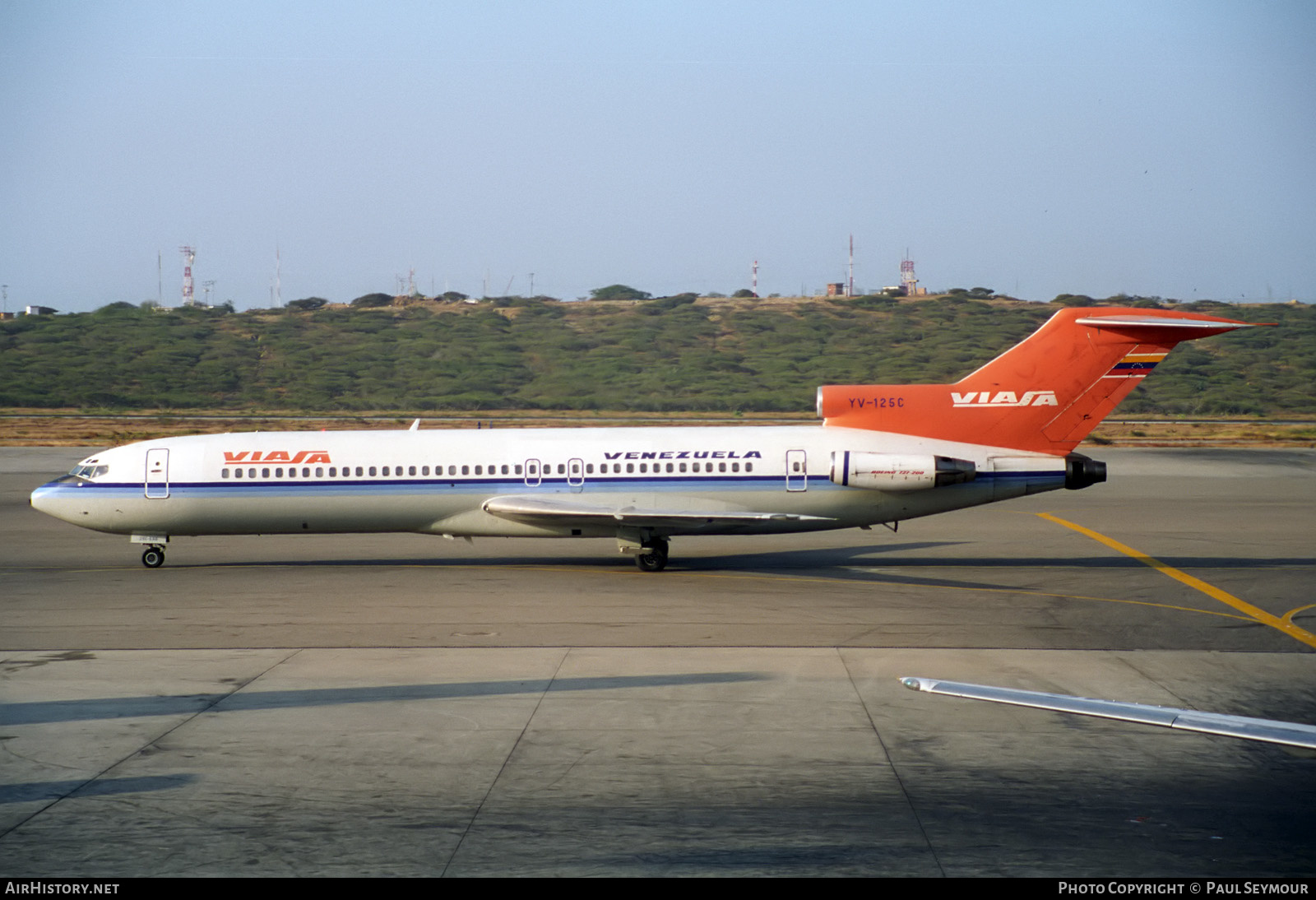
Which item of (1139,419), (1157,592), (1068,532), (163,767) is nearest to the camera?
(163,767)

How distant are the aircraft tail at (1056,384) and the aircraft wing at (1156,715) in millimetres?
13777

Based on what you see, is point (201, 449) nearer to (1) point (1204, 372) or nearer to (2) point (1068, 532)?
(2) point (1068, 532)

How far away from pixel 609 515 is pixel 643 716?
912 cm

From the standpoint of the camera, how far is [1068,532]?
28.5m

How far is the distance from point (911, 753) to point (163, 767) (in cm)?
750

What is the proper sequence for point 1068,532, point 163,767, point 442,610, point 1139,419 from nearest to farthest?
point 163,767, point 442,610, point 1068,532, point 1139,419

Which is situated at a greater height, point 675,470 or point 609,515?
point 675,470

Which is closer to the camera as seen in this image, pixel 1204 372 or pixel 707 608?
pixel 707 608

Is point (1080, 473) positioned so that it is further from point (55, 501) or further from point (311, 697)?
point (55, 501)

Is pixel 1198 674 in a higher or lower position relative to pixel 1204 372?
lower

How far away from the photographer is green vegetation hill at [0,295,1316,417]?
8888 cm

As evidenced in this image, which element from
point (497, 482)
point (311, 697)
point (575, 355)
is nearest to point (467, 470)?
point (497, 482)

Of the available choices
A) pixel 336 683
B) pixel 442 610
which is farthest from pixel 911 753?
pixel 442 610

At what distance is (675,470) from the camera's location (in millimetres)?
23016
